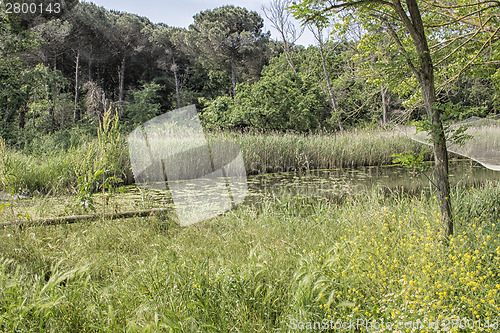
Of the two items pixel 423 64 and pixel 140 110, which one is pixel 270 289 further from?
pixel 140 110

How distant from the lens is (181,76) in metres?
26.7

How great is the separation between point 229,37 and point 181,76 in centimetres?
529

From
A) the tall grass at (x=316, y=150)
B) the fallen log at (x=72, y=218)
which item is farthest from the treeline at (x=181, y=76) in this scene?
the fallen log at (x=72, y=218)

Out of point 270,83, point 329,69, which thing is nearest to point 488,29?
point 270,83

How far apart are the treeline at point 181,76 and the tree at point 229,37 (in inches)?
3.0

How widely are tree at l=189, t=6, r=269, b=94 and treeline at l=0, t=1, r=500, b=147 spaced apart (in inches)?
3.0

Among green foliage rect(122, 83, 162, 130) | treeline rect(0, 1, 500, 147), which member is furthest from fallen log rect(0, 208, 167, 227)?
green foliage rect(122, 83, 162, 130)

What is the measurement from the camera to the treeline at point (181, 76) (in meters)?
13.4

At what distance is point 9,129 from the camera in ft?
41.3

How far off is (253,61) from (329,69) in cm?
696

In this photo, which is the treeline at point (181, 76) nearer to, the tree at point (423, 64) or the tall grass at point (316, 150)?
the tall grass at point (316, 150)

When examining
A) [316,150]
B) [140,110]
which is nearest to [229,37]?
[140,110]

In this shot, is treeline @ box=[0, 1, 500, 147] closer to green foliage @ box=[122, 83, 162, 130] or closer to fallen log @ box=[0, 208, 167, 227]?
green foliage @ box=[122, 83, 162, 130]

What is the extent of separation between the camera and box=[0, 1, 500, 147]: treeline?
13374mm
